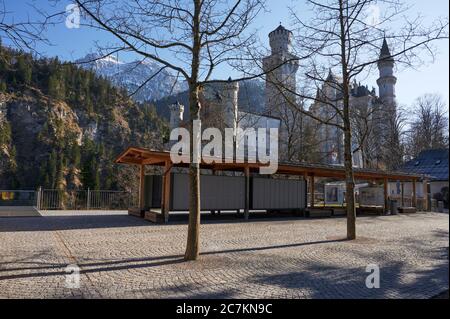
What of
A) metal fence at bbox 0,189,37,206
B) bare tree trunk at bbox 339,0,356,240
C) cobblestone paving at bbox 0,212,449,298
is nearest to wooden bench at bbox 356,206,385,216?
cobblestone paving at bbox 0,212,449,298

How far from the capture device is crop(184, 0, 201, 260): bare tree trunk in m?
7.88

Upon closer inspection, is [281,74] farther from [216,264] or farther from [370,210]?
[370,210]

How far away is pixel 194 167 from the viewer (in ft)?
26.2

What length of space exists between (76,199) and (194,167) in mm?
19051

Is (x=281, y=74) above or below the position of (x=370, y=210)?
above

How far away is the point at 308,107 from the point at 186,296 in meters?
20.8

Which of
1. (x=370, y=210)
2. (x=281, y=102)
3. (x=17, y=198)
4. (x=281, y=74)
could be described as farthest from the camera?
(x=370, y=210)

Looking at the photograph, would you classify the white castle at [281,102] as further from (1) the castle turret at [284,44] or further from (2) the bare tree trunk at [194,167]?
(2) the bare tree trunk at [194,167]

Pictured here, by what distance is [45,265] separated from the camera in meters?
6.91

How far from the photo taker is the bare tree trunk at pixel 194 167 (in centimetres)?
788

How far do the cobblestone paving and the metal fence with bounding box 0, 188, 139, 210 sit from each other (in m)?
9.39

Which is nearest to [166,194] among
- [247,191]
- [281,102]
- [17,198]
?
[247,191]
